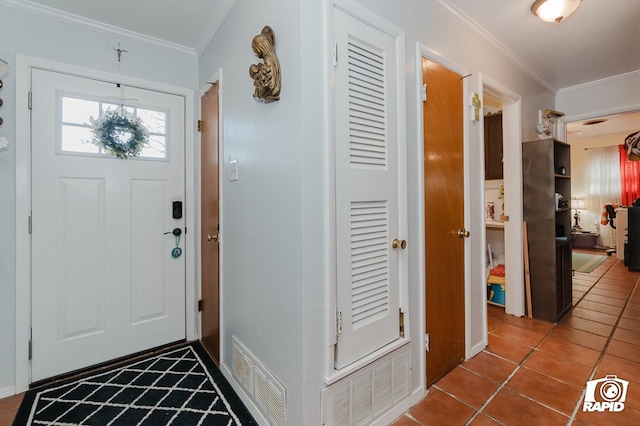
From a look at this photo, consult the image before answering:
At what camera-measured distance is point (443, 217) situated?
6.22 feet

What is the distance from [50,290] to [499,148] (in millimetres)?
4209

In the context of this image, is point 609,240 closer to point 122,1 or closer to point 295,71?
point 295,71

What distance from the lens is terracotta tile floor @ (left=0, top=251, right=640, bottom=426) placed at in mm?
1575

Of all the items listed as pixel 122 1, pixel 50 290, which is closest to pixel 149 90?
pixel 122 1

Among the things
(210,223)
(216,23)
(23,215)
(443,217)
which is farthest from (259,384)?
(216,23)

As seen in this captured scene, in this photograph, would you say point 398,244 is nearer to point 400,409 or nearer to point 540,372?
point 400,409

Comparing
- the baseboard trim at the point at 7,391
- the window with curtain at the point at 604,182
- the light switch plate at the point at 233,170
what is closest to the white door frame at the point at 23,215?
the baseboard trim at the point at 7,391

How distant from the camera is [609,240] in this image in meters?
6.38

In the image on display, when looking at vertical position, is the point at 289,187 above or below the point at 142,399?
above

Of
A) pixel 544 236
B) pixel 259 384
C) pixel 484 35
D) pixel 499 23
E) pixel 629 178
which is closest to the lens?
Result: pixel 259 384

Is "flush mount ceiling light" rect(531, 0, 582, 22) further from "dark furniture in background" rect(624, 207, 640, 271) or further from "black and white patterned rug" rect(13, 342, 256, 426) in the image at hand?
"dark furniture in background" rect(624, 207, 640, 271)

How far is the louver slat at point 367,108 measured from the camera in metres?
1.38

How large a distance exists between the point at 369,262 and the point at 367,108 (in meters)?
0.76

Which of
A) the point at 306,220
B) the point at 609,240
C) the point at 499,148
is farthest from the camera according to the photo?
the point at 609,240
